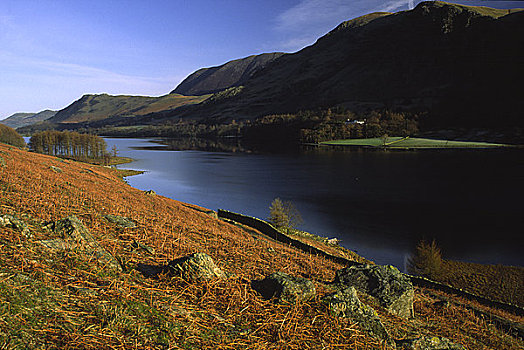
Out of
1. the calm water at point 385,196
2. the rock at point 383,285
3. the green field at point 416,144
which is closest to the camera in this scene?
the rock at point 383,285

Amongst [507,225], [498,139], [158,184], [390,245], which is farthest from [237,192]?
[498,139]

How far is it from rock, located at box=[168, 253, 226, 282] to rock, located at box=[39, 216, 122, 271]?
97 centimetres

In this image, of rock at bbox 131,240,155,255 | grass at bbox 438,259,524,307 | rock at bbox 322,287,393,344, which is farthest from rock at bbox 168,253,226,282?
grass at bbox 438,259,524,307

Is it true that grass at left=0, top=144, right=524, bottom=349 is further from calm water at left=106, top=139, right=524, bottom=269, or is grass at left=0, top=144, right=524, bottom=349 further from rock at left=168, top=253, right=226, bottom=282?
calm water at left=106, top=139, right=524, bottom=269

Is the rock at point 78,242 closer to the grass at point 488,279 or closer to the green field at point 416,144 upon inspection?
the grass at point 488,279

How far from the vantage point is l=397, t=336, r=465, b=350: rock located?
4601 millimetres

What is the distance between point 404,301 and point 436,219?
54.1 meters

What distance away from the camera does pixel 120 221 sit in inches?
332

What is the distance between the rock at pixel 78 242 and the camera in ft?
17.3

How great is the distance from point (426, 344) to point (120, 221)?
24.9ft

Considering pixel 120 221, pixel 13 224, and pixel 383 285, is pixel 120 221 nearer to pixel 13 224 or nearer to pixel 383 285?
pixel 13 224

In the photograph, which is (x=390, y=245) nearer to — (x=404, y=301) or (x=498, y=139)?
(x=404, y=301)

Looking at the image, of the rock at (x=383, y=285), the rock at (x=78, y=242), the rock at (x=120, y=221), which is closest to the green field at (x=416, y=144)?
the rock at (x=383, y=285)

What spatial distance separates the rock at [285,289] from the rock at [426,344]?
1505 millimetres
